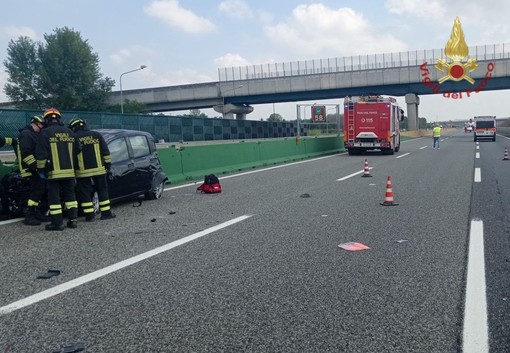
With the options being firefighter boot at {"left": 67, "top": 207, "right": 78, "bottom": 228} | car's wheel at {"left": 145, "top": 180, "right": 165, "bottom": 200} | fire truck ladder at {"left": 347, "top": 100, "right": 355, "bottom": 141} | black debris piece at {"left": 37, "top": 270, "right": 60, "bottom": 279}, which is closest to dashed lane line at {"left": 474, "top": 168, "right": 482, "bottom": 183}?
car's wheel at {"left": 145, "top": 180, "right": 165, "bottom": 200}

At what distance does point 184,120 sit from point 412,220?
22272 mm

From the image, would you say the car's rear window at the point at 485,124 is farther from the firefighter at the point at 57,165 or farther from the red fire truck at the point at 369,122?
the firefighter at the point at 57,165

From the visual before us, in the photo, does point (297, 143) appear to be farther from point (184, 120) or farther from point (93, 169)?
point (93, 169)

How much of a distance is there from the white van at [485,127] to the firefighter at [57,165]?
46.4 meters

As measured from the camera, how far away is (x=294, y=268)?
217 inches

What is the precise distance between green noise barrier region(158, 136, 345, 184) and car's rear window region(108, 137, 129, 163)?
381cm

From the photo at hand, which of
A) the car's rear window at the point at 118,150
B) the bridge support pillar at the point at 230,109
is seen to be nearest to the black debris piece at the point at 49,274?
the car's rear window at the point at 118,150

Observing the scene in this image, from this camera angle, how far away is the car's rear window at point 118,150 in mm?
9859

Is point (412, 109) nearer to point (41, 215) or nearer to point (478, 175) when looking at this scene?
point (478, 175)

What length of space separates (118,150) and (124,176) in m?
0.54

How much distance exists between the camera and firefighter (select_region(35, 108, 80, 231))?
25.6 feet

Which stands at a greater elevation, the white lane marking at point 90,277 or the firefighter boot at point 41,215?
the firefighter boot at point 41,215

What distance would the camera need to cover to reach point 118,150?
1004 centimetres

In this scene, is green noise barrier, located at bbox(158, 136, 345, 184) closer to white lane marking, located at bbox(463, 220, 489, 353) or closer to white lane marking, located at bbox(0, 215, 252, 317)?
white lane marking, located at bbox(0, 215, 252, 317)
